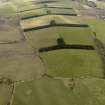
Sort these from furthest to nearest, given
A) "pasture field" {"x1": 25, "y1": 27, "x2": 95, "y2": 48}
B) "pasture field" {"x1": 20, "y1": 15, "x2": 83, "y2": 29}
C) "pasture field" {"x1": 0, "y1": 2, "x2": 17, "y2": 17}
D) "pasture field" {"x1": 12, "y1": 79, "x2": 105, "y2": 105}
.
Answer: "pasture field" {"x1": 0, "y1": 2, "x2": 17, "y2": 17}
"pasture field" {"x1": 20, "y1": 15, "x2": 83, "y2": 29}
"pasture field" {"x1": 25, "y1": 27, "x2": 95, "y2": 48}
"pasture field" {"x1": 12, "y1": 79, "x2": 105, "y2": 105}

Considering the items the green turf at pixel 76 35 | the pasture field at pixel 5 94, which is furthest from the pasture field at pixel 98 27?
the pasture field at pixel 5 94

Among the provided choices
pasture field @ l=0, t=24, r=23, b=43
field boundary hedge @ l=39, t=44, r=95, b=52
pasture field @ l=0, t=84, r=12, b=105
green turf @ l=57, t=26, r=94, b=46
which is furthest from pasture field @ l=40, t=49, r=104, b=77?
pasture field @ l=0, t=24, r=23, b=43

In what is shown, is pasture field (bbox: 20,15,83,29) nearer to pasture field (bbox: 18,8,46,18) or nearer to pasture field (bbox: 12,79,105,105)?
pasture field (bbox: 18,8,46,18)

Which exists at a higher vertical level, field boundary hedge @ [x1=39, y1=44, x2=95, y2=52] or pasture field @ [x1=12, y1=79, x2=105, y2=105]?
pasture field @ [x1=12, y1=79, x2=105, y2=105]

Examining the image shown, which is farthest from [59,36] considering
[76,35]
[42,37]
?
[76,35]

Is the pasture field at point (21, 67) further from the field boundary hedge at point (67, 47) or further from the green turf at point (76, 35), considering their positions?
the green turf at point (76, 35)

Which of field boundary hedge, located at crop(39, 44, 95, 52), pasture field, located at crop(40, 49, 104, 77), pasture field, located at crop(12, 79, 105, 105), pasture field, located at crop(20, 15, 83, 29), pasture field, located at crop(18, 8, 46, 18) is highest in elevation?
pasture field, located at crop(12, 79, 105, 105)

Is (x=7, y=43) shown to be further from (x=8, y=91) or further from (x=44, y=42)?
(x=8, y=91)
